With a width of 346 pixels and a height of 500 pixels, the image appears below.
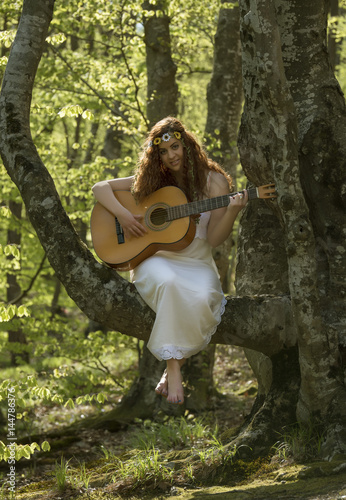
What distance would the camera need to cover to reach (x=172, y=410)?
299 inches

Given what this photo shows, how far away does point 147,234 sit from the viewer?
4.33m

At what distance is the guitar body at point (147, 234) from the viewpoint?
4.26 metres

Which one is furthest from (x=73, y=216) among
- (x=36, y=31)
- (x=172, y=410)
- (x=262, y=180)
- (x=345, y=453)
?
(x=345, y=453)

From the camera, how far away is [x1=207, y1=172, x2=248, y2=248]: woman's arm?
4.23m

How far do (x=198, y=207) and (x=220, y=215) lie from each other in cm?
27

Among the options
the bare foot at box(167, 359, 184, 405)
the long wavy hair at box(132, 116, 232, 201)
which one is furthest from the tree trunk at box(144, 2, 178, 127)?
the bare foot at box(167, 359, 184, 405)

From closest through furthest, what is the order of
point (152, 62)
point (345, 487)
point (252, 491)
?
point (345, 487), point (252, 491), point (152, 62)

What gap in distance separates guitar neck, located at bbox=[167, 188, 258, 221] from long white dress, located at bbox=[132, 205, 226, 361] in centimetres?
37

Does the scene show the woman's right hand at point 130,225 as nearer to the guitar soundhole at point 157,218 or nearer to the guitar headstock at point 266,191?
the guitar soundhole at point 157,218

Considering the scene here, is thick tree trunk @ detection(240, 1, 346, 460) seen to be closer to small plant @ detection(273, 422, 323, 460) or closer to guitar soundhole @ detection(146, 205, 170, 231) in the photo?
small plant @ detection(273, 422, 323, 460)

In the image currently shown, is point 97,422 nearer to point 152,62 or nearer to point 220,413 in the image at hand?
point 220,413

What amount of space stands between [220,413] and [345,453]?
428 centimetres

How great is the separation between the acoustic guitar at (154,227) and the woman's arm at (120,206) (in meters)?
0.05

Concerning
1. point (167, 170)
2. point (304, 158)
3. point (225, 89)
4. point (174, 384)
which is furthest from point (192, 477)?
point (225, 89)
